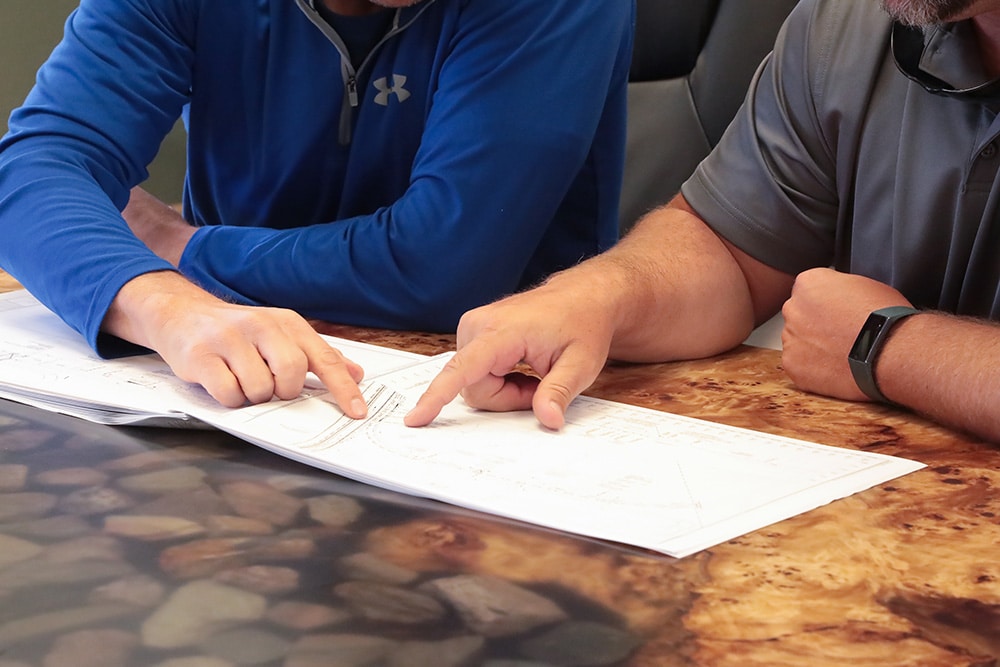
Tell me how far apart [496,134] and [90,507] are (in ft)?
2.12

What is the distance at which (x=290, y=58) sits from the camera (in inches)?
47.6

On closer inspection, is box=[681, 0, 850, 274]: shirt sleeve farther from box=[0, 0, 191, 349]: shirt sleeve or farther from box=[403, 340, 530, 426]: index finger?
box=[0, 0, 191, 349]: shirt sleeve

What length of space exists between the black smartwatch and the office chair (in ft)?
2.50

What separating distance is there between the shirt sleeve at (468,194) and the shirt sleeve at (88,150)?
0.16 meters

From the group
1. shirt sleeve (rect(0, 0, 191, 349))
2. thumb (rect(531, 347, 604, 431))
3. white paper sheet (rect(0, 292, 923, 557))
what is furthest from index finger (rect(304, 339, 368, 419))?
shirt sleeve (rect(0, 0, 191, 349))

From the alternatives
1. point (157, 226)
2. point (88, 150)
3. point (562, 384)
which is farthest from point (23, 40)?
point (562, 384)

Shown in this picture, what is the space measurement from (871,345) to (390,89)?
0.62 metres

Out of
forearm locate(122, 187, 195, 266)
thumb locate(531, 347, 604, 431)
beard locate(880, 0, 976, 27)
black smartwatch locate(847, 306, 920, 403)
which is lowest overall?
forearm locate(122, 187, 195, 266)

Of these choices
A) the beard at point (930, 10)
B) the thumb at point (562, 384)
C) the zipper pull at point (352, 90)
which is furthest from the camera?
the zipper pull at point (352, 90)

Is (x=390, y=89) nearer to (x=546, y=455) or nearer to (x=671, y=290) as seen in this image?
(x=671, y=290)

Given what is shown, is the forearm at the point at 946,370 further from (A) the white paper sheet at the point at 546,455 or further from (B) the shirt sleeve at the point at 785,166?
(B) the shirt sleeve at the point at 785,166

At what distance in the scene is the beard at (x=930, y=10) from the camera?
0.90 meters

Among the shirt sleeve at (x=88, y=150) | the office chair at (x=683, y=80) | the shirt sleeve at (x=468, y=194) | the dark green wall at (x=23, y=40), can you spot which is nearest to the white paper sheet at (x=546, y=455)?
the shirt sleeve at (x=88, y=150)

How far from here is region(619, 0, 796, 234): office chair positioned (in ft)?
5.06
